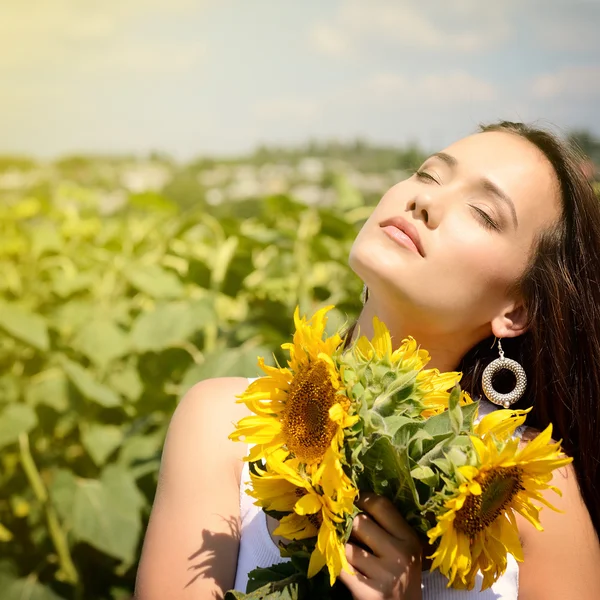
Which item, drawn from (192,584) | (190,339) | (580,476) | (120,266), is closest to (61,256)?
(120,266)

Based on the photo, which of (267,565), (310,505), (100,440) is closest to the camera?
(310,505)

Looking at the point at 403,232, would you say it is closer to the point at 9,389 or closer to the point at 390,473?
the point at 390,473

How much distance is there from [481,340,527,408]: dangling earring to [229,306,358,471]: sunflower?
477mm

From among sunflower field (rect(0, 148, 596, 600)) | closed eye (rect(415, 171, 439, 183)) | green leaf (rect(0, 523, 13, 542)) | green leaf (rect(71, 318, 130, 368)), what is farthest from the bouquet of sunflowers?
green leaf (rect(0, 523, 13, 542))

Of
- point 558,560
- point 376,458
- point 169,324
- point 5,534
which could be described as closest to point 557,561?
point 558,560

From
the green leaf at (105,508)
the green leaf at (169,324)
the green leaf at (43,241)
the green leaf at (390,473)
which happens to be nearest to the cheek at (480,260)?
the green leaf at (390,473)

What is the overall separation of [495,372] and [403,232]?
30 centimetres

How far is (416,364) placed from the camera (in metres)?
0.79

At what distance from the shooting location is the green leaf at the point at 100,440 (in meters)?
1.67

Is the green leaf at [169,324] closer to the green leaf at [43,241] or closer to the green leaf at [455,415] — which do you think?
the green leaf at [43,241]

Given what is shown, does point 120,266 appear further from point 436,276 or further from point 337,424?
point 337,424

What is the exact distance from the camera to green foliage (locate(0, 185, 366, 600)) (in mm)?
1600

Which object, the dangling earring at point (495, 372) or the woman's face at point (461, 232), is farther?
the dangling earring at point (495, 372)

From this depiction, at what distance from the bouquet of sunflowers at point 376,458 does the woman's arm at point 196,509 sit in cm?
21
